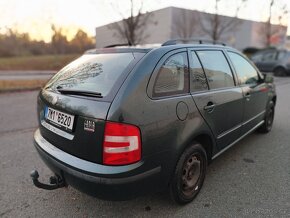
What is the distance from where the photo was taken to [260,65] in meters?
17.0

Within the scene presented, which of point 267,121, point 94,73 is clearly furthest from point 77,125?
point 267,121

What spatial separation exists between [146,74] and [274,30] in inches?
1332

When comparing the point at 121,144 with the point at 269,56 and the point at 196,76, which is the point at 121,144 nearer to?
the point at 196,76

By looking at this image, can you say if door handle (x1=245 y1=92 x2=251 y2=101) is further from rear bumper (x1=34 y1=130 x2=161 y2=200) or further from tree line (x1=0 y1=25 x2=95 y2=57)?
tree line (x1=0 y1=25 x2=95 y2=57)

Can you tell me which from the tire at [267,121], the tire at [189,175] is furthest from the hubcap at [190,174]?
the tire at [267,121]

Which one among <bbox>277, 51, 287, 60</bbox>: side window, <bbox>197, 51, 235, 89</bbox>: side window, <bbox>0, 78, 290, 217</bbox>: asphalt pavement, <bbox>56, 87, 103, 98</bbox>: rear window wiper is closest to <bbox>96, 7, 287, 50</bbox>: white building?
<bbox>277, 51, 287, 60</bbox>: side window

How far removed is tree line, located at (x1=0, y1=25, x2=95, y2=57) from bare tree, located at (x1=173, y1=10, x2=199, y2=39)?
Result: 17464 mm

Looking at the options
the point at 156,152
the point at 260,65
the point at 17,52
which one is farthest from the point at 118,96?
the point at 17,52

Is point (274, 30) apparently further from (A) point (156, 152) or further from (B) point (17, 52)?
(B) point (17, 52)

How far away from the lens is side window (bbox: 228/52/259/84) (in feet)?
11.9

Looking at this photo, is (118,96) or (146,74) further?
(146,74)

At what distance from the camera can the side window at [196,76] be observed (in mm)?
2633

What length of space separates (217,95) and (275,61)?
51.2 ft

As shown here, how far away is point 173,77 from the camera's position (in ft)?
8.01
